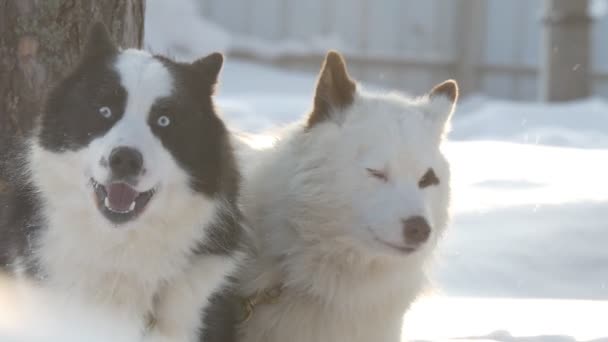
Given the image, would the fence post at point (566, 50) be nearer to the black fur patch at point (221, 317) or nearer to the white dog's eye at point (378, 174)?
the white dog's eye at point (378, 174)

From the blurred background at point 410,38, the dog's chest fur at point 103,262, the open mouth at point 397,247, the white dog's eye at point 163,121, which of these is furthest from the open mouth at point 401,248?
the blurred background at point 410,38

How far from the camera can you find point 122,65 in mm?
2768

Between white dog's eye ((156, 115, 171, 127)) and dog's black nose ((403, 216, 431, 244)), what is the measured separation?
0.83 m

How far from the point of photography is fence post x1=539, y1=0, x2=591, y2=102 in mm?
8766

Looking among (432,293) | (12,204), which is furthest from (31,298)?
(432,293)

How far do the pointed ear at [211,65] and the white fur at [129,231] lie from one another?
0.55ft

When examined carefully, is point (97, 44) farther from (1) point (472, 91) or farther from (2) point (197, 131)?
(1) point (472, 91)

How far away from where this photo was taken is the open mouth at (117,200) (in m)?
2.58

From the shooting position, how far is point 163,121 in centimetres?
272

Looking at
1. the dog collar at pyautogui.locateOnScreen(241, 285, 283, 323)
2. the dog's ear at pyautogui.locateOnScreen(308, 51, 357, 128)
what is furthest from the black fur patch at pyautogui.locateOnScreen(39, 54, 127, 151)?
the dog collar at pyautogui.locateOnScreen(241, 285, 283, 323)

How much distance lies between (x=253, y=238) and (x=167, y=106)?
2.37 feet

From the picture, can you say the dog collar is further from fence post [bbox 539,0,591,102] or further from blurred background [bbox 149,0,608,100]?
blurred background [bbox 149,0,608,100]

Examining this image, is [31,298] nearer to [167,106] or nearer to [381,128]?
[167,106]

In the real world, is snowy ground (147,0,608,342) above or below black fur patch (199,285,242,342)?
below
